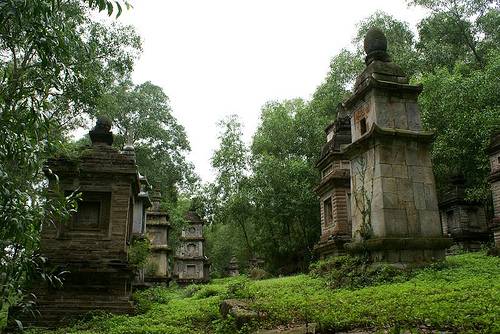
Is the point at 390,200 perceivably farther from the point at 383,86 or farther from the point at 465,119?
the point at 465,119

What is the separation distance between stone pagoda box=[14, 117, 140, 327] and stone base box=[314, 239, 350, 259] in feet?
31.9

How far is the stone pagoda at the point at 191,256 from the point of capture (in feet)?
107

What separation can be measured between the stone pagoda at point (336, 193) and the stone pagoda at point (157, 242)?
918 cm

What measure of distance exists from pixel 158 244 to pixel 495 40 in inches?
1026

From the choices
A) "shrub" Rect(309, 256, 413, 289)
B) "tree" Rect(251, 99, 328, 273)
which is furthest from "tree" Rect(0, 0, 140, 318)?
"tree" Rect(251, 99, 328, 273)

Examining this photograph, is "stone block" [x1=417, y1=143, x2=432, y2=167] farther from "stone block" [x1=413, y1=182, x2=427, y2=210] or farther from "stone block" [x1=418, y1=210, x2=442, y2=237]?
"stone block" [x1=418, y1=210, x2=442, y2=237]

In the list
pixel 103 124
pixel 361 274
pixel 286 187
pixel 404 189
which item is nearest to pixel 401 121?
pixel 404 189

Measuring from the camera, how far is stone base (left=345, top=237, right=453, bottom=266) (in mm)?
10227

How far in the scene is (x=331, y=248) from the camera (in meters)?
19.6

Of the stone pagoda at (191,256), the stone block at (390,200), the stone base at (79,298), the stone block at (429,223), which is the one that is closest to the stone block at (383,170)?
the stone block at (390,200)

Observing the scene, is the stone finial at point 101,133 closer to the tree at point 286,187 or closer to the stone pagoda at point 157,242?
the stone pagoda at point 157,242

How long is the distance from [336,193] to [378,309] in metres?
13.9

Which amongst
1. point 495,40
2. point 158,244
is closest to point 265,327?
point 158,244

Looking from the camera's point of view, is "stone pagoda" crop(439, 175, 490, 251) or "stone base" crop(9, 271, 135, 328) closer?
"stone base" crop(9, 271, 135, 328)
